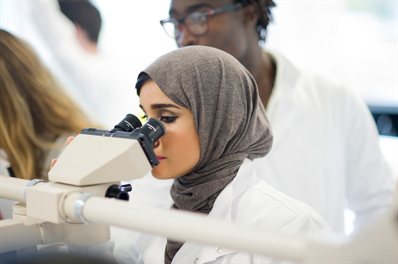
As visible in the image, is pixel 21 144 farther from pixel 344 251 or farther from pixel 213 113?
pixel 344 251

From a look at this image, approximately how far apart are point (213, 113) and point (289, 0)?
1162mm

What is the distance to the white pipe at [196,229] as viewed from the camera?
56cm

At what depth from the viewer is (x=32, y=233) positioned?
2.97 feet

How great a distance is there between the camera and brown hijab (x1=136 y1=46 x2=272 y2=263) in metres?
1.01

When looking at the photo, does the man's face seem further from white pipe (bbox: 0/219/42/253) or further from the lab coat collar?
white pipe (bbox: 0/219/42/253)

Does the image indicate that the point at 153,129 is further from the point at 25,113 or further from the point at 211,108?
the point at 25,113

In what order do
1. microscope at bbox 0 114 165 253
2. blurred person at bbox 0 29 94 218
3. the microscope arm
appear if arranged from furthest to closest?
blurred person at bbox 0 29 94 218
microscope at bbox 0 114 165 253
the microscope arm

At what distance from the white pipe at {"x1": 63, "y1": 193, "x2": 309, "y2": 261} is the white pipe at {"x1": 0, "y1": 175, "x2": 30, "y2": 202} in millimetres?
195

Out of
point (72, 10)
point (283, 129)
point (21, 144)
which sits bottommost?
point (283, 129)

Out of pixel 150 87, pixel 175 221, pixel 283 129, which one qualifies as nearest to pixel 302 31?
pixel 283 129

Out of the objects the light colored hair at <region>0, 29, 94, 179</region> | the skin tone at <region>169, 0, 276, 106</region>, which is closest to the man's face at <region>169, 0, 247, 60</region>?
the skin tone at <region>169, 0, 276, 106</region>

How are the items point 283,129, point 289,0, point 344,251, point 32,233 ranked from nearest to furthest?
point 344,251
point 32,233
point 283,129
point 289,0

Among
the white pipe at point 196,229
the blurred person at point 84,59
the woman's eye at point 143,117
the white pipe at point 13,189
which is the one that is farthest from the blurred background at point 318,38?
the white pipe at point 196,229

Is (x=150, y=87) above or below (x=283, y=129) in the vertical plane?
above
